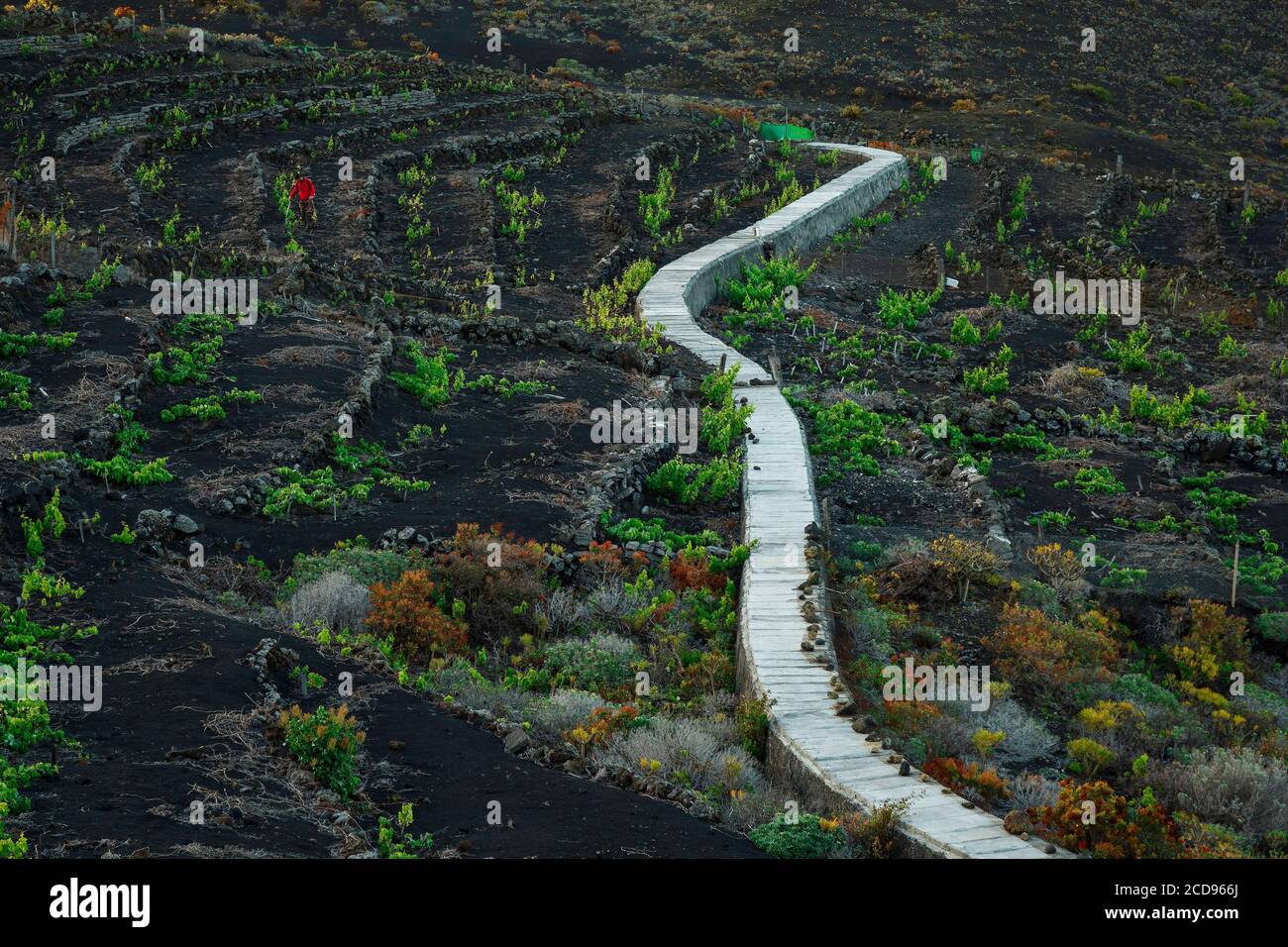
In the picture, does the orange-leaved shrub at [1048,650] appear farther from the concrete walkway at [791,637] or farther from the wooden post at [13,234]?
the wooden post at [13,234]

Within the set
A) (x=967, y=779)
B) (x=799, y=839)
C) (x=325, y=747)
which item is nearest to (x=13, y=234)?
(x=325, y=747)

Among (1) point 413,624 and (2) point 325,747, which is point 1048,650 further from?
(2) point 325,747

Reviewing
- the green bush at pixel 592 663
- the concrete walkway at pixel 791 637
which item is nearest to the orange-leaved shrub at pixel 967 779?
the concrete walkway at pixel 791 637

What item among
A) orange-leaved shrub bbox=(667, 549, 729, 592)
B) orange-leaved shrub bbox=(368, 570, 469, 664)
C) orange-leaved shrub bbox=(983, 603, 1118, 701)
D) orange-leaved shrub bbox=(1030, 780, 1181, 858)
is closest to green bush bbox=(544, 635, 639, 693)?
orange-leaved shrub bbox=(368, 570, 469, 664)

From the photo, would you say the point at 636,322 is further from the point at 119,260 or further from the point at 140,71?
the point at 140,71
